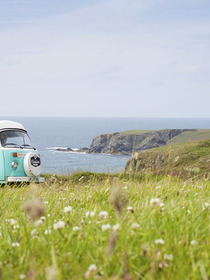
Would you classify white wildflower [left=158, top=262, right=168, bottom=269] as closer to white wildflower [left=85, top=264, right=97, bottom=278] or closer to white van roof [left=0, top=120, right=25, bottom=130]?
white wildflower [left=85, top=264, right=97, bottom=278]

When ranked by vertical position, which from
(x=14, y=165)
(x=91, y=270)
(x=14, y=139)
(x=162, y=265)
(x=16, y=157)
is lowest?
(x=14, y=165)

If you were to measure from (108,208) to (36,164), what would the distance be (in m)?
7.89

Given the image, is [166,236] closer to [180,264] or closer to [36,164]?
[180,264]

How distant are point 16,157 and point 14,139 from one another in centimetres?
90

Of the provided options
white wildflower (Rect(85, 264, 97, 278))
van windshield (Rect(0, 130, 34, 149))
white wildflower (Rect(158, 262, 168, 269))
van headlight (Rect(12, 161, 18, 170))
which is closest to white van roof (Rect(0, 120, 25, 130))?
van windshield (Rect(0, 130, 34, 149))

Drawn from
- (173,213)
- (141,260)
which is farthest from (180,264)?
(173,213)

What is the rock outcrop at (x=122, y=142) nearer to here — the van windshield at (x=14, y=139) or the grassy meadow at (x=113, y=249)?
the van windshield at (x=14, y=139)

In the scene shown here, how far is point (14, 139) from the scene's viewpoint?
12352 mm

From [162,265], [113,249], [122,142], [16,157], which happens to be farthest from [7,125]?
[122,142]

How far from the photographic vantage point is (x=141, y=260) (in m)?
2.78

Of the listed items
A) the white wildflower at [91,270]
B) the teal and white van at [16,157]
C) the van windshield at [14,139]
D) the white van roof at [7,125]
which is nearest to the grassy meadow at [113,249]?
the white wildflower at [91,270]

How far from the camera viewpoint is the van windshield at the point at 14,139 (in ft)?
39.6

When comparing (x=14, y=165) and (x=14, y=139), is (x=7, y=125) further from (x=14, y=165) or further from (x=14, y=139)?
(x=14, y=165)

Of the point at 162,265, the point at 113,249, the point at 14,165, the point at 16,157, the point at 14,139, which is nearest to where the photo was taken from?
the point at 162,265
